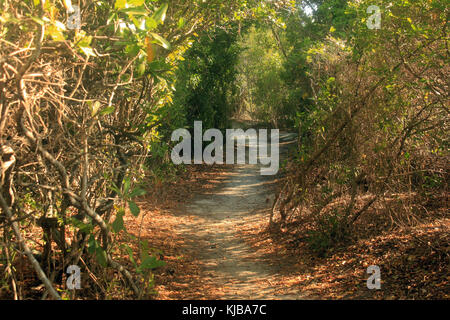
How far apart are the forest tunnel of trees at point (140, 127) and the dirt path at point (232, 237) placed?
99cm

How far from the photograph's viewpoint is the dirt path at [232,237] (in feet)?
19.9

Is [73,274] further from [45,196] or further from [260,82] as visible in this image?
[260,82]

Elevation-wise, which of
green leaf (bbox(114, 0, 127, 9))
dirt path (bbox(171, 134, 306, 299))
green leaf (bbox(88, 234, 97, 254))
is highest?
green leaf (bbox(114, 0, 127, 9))

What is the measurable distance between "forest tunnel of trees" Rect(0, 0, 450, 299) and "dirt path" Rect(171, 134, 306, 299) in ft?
3.25

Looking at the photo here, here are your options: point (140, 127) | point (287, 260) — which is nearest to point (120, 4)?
point (140, 127)

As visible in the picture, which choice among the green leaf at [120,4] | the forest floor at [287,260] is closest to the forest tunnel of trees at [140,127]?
the green leaf at [120,4]

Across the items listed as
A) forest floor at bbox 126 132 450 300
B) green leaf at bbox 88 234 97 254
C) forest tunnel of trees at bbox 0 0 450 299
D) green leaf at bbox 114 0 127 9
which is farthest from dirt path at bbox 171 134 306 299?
green leaf at bbox 114 0 127 9

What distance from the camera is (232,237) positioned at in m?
8.72

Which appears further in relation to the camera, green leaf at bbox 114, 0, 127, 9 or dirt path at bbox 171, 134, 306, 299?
dirt path at bbox 171, 134, 306, 299

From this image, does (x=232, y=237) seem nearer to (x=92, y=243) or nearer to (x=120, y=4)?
(x=92, y=243)

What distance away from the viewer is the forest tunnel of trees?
4082 mm

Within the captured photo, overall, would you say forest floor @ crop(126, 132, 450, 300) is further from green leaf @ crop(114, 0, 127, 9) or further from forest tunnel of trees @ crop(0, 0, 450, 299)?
green leaf @ crop(114, 0, 127, 9)

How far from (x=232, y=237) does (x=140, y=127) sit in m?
3.80
